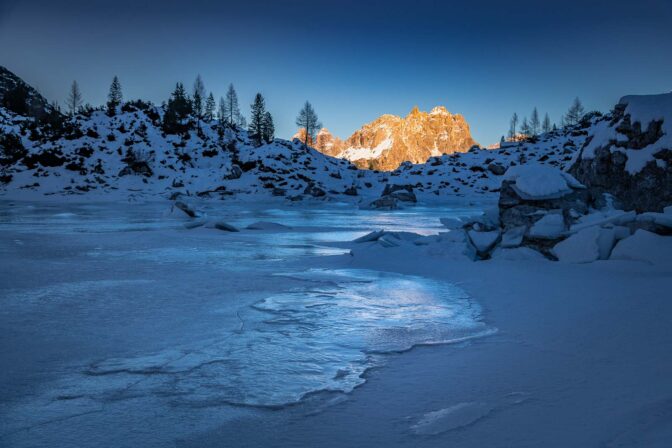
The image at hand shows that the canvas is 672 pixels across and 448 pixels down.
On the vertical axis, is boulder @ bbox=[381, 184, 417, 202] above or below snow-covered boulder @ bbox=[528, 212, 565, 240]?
above

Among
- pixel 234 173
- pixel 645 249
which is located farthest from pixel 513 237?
pixel 234 173

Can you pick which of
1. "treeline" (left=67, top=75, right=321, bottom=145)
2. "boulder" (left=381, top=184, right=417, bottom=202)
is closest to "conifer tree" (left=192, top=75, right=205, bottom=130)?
"treeline" (left=67, top=75, right=321, bottom=145)

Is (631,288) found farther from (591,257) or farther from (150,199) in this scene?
(150,199)

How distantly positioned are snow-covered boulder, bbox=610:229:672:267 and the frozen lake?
2773 millimetres

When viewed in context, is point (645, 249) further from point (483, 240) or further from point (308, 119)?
point (308, 119)

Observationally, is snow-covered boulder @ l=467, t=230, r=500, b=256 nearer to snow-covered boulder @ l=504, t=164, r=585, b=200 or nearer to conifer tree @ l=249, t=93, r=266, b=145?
snow-covered boulder @ l=504, t=164, r=585, b=200

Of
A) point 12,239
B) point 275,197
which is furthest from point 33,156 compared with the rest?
point 12,239

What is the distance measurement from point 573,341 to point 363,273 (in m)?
3.72

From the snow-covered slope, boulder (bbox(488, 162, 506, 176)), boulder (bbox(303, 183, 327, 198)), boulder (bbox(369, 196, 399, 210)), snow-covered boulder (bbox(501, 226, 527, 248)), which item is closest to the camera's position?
snow-covered boulder (bbox(501, 226, 527, 248))

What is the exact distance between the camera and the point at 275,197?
44844 mm

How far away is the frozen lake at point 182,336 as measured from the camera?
233 centimetres

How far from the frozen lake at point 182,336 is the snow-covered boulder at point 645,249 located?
277 centimetres

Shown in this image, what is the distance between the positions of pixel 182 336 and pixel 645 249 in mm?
6265

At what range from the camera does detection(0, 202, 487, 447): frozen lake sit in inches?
91.6
